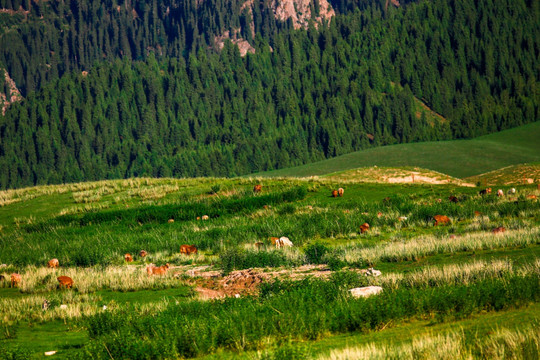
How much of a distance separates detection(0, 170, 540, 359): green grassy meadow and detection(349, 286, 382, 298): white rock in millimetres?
242

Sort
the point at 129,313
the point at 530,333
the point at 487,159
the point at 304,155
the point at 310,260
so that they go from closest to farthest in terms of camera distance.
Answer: the point at 530,333 < the point at 129,313 < the point at 310,260 < the point at 487,159 < the point at 304,155

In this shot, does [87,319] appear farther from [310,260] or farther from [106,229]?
[106,229]

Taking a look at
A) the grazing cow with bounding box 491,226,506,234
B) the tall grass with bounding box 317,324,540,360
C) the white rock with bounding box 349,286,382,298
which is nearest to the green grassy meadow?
the tall grass with bounding box 317,324,540,360

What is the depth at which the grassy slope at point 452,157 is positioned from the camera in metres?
88.6

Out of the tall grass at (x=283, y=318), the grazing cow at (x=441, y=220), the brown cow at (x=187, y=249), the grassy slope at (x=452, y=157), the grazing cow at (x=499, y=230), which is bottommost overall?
the grassy slope at (x=452, y=157)

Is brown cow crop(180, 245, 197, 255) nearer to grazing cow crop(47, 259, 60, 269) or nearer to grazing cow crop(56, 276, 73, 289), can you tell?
grazing cow crop(47, 259, 60, 269)

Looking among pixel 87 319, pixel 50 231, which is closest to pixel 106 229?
pixel 50 231

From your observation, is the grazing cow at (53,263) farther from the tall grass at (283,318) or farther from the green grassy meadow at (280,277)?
the tall grass at (283,318)

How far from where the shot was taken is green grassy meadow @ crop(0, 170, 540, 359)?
1165cm

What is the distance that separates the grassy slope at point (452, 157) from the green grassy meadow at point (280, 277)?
4826cm

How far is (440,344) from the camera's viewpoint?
969cm

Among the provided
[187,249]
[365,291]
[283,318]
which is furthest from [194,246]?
[283,318]

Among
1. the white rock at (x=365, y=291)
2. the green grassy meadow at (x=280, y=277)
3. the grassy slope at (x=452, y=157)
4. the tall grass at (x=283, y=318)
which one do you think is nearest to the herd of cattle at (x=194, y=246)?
the green grassy meadow at (x=280, y=277)

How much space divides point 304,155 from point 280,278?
535 ft
